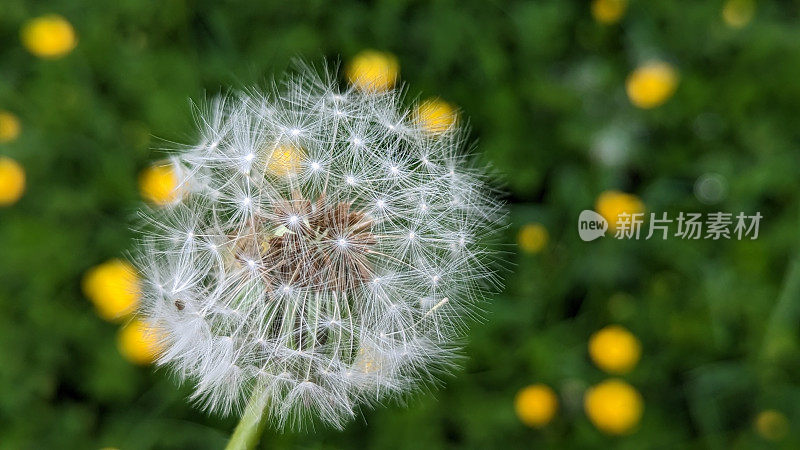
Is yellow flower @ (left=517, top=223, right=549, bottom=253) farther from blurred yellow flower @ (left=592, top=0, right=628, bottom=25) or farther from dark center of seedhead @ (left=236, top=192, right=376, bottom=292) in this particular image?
dark center of seedhead @ (left=236, top=192, right=376, bottom=292)

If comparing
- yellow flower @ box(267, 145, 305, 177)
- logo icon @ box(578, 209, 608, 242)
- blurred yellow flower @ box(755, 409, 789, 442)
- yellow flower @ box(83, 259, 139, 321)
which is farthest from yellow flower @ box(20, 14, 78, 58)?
blurred yellow flower @ box(755, 409, 789, 442)

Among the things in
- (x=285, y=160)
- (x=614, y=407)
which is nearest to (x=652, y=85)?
(x=614, y=407)

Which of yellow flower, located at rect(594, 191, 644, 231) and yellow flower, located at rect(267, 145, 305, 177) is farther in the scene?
yellow flower, located at rect(594, 191, 644, 231)

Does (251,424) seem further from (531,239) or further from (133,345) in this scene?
(531,239)

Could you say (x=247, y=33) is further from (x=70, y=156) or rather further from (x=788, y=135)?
(x=788, y=135)

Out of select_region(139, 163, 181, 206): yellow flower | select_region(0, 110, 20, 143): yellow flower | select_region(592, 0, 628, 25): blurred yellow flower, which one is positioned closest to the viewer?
select_region(139, 163, 181, 206): yellow flower
